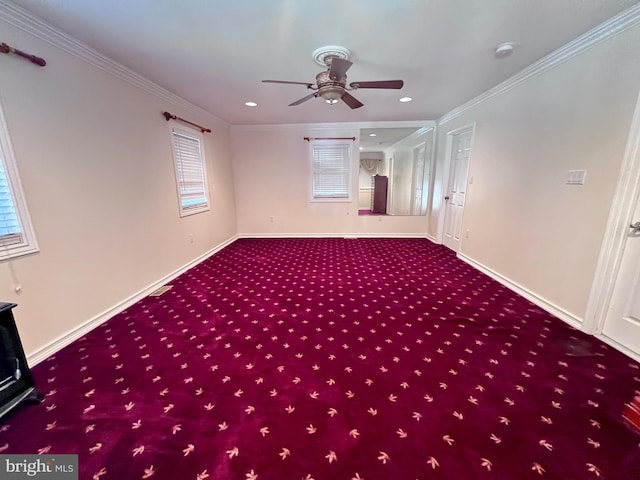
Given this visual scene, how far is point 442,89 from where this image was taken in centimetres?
326

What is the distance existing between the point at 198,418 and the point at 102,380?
0.81m

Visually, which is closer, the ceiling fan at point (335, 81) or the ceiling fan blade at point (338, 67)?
the ceiling fan blade at point (338, 67)

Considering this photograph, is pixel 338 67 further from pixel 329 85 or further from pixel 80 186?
pixel 80 186

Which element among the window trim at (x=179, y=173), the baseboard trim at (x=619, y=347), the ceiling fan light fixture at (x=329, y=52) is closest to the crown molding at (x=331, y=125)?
the window trim at (x=179, y=173)

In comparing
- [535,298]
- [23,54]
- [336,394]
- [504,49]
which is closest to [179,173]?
[23,54]

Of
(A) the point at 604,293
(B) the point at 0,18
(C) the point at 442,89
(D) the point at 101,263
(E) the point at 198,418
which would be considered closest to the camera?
(E) the point at 198,418

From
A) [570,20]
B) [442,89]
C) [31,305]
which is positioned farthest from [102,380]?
[442,89]

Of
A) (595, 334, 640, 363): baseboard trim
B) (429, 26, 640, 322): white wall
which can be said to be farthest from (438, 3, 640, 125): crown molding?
(595, 334, 640, 363): baseboard trim

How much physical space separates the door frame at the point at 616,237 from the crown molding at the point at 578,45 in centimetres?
58

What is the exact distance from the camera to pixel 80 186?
2.15 metres

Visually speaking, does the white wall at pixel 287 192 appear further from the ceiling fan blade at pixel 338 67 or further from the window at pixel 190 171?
the ceiling fan blade at pixel 338 67

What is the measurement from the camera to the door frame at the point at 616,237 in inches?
70.7

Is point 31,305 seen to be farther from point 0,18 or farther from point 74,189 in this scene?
point 0,18

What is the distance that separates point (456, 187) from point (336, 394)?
4072mm
